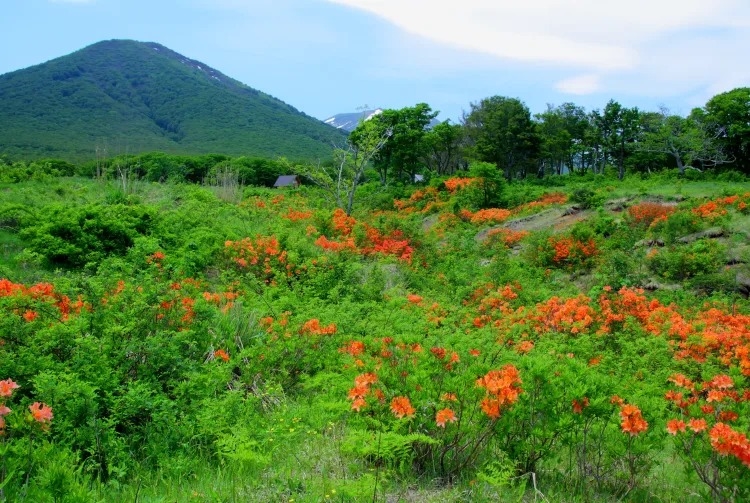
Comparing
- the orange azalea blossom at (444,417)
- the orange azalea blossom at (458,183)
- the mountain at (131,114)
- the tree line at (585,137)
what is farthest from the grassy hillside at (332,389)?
the mountain at (131,114)

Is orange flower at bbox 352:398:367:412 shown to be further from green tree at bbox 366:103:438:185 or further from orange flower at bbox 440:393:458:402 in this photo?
green tree at bbox 366:103:438:185

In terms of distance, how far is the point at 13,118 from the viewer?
77.2m

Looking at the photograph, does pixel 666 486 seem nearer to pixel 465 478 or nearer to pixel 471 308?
pixel 465 478

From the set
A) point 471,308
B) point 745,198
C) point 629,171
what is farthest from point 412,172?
point 471,308

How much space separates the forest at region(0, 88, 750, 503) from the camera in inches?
113

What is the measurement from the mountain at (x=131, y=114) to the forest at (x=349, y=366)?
56.0m

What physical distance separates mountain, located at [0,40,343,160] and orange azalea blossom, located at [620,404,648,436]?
63.4 metres

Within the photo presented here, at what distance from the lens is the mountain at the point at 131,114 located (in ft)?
245

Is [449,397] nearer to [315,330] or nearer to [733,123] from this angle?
[315,330]

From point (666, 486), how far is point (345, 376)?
217 centimetres

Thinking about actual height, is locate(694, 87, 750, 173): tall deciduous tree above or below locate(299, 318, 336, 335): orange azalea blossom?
above

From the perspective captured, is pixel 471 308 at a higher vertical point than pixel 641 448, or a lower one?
lower

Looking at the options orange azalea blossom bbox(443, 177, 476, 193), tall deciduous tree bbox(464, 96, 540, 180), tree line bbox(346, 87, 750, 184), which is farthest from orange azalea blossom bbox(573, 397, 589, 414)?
tall deciduous tree bbox(464, 96, 540, 180)

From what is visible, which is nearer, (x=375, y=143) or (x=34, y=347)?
(x=34, y=347)
